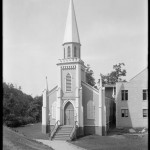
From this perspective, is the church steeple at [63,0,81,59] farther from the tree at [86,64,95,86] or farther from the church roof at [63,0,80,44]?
the tree at [86,64,95,86]

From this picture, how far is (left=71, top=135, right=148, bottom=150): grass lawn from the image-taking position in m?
24.0

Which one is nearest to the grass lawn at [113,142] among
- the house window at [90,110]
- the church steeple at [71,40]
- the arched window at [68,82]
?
the house window at [90,110]

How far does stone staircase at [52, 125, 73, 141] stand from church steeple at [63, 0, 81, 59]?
9.40 meters

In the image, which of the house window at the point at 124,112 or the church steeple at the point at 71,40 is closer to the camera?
the church steeple at the point at 71,40

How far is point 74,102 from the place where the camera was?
3269cm

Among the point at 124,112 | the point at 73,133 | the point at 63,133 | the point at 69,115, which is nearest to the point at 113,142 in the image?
the point at 73,133

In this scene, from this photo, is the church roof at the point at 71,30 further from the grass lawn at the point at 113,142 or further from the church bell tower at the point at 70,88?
the grass lawn at the point at 113,142

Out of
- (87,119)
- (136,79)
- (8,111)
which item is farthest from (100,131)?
(8,111)

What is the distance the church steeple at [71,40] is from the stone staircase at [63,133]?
9.40 metres

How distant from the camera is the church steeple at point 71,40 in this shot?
112ft

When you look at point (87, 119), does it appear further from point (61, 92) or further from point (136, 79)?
point (136, 79)

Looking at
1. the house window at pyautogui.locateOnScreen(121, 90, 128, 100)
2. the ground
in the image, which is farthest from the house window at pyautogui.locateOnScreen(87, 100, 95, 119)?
the house window at pyautogui.locateOnScreen(121, 90, 128, 100)

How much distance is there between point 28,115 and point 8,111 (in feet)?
37.3

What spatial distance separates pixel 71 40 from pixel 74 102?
8.42 m
